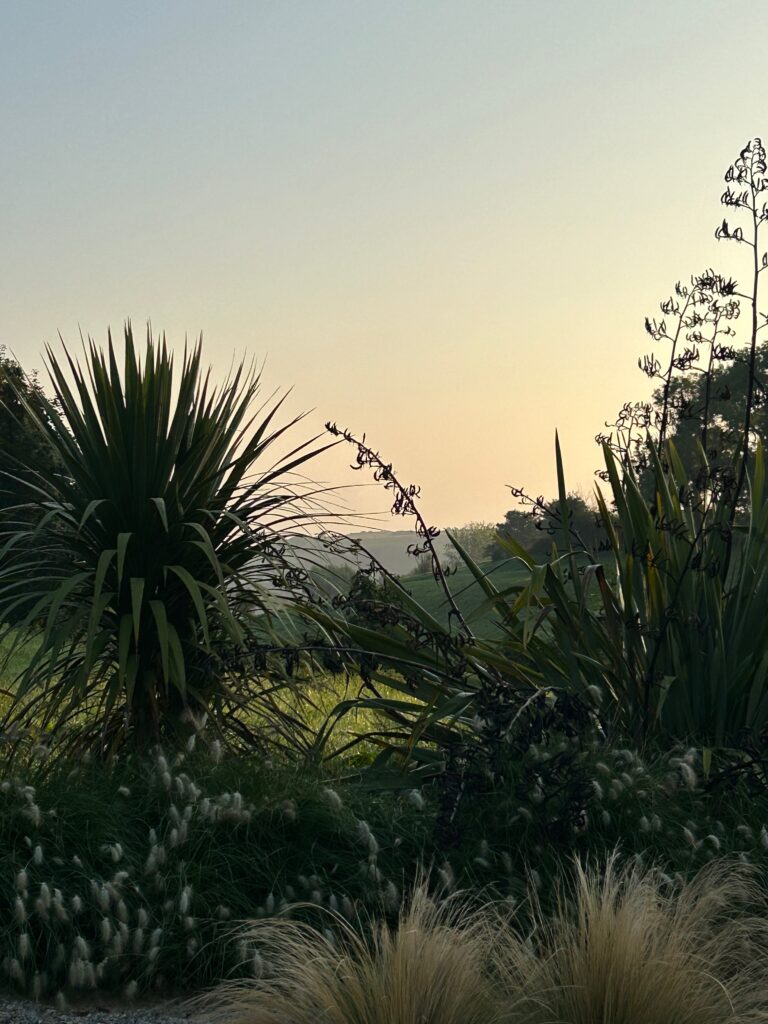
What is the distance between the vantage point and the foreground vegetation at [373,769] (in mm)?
3754

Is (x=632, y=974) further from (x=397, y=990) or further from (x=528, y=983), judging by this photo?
(x=397, y=990)

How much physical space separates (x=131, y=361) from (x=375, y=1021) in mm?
4098

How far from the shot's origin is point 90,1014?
13.6 feet

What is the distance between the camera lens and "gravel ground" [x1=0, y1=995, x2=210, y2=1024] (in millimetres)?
4008

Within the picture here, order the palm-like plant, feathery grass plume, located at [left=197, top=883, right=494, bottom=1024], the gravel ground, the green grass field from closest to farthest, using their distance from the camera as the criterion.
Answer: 1. feathery grass plume, located at [left=197, top=883, right=494, bottom=1024]
2. the gravel ground
3. the palm-like plant
4. the green grass field

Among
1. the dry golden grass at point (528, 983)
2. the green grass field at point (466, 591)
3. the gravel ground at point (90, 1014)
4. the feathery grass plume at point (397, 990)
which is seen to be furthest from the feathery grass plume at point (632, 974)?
the green grass field at point (466, 591)

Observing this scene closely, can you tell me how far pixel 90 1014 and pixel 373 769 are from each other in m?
2.21

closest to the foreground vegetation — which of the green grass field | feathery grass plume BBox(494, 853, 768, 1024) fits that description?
feathery grass plume BBox(494, 853, 768, 1024)

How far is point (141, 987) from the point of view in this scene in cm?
434

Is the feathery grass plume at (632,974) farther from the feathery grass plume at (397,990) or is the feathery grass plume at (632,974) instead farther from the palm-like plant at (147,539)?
the palm-like plant at (147,539)

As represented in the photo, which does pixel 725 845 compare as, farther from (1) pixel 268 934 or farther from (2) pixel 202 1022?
(2) pixel 202 1022

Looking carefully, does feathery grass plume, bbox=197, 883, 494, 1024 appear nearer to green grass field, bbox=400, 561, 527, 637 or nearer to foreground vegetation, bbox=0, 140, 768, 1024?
foreground vegetation, bbox=0, 140, 768, 1024

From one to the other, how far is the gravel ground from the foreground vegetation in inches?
3.6

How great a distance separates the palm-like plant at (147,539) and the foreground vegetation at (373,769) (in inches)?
0.8
